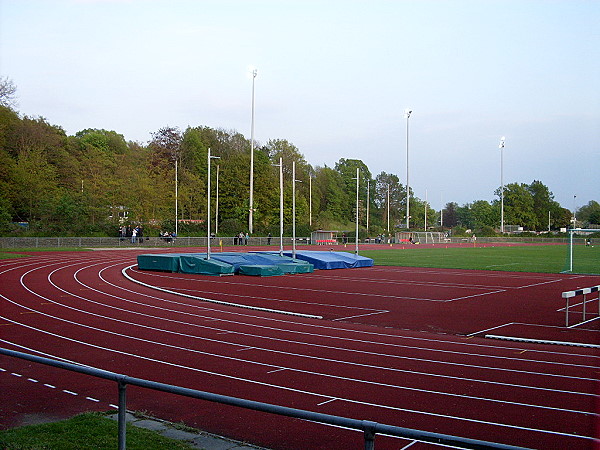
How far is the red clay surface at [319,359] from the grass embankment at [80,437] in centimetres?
92

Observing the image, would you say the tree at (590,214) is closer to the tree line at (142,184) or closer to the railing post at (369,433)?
the tree line at (142,184)

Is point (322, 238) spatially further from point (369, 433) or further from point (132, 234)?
point (369, 433)

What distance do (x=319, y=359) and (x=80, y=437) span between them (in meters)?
5.56

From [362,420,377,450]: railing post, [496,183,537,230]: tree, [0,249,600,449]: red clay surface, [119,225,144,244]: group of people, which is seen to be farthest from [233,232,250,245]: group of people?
[496,183,537,230]: tree

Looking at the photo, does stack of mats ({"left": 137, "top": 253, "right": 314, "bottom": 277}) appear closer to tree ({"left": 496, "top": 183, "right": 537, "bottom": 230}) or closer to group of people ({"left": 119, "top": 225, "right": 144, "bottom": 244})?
group of people ({"left": 119, "top": 225, "right": 144, "bottom": 244})

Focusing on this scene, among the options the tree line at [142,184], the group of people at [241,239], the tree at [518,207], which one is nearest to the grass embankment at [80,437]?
the tree line at [142,184]

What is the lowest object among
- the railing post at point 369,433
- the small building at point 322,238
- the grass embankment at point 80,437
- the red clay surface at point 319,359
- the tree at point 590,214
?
the red clay surface at point 319,359

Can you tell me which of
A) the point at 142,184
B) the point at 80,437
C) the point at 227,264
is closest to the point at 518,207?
the point at 142,184

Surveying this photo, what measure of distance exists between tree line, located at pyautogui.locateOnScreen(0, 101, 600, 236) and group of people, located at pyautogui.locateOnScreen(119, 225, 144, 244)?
1455 mm

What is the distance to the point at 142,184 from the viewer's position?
6694cm

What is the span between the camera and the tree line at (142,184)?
59906mm

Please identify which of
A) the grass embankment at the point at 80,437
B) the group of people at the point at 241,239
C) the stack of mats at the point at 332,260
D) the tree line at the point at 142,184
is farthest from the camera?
the group of people at the point at 241,239

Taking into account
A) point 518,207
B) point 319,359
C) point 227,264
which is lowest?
point 319,359

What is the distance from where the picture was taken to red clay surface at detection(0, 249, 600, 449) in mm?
7430
